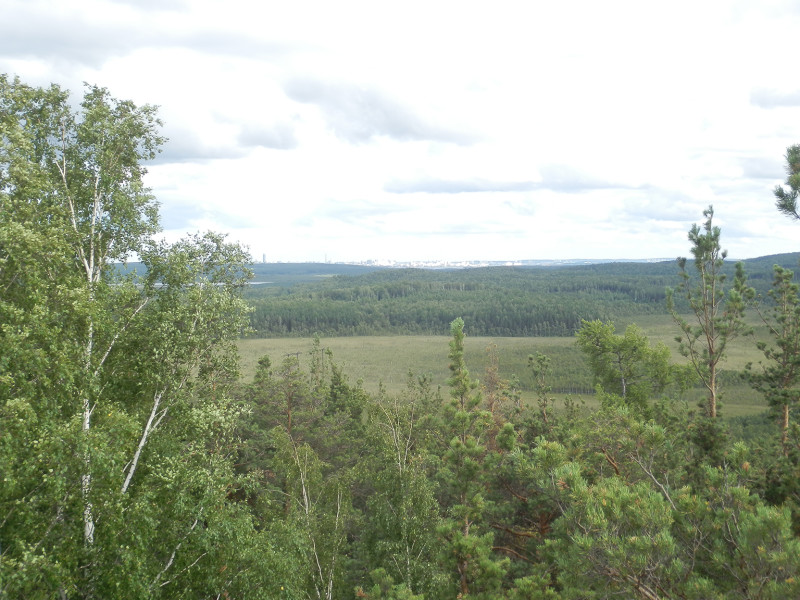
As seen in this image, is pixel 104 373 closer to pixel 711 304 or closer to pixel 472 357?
pixel 711 304

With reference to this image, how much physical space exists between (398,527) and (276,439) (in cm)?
867

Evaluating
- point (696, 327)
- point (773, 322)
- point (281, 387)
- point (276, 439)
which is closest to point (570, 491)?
point (276, 439)

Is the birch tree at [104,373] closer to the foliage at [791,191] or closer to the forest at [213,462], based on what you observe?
the forest at [213,462]

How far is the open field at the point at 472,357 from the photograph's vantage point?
97.9 metres

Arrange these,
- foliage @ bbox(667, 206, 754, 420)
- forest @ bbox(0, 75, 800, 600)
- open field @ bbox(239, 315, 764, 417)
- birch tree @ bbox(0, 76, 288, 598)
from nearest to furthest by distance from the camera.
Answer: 1. forest @ bbox(0, 75, 800, 600)
2. birch tree @ bbox(0, 76, 288, 598)
3. foliage @ bbox(667, 206, 754, 420)
4. open field @ bbox(239, 315, 764, 417)

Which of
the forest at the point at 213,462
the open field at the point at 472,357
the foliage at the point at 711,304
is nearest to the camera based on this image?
the forest at the point at 213,462

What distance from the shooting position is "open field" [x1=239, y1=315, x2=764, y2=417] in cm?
9788

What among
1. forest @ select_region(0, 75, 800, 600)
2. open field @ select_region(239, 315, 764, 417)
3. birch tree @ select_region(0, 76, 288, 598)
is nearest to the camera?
forest @ select_region(0, 75, 800, 600)

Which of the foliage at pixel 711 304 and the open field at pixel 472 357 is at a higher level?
the foliage at pixel 711 304

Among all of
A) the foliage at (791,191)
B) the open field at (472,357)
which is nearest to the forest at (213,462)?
the foliage at (791,191)

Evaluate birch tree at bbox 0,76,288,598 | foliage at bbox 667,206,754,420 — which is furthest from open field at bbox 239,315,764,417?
birch tree at bbox 0,76,288,598

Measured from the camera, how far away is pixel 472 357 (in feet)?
413

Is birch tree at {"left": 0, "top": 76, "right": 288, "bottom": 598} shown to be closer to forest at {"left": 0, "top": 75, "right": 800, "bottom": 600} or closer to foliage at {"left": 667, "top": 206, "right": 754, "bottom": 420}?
forest at {"left": 0, "top": 75, "right": 800, "bottom": 600}

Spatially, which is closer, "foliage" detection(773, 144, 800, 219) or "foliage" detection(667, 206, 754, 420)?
"foliage" detection(773, 144, 800, 219)
